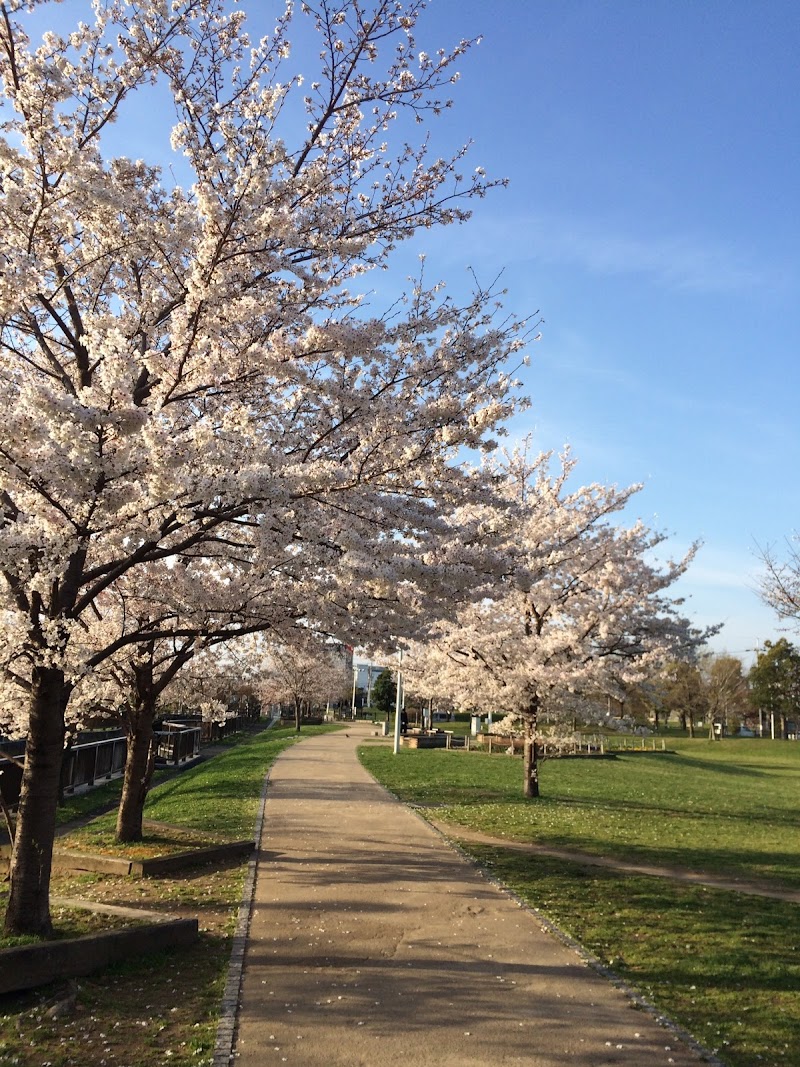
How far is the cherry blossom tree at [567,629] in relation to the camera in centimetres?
1619

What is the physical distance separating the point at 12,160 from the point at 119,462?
8.57ft

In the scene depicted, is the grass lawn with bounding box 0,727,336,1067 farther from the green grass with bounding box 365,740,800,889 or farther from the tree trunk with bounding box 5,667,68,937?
the green grass with bounding box 365,740,800,889

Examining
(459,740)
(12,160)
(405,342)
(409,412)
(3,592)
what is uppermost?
(12,160)

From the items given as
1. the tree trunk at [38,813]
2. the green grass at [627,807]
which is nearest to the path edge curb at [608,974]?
the tree trunk at [38,813]

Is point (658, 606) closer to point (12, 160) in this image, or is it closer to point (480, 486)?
point (480, 486)

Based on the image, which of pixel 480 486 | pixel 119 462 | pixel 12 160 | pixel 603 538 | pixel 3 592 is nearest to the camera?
pixel 119 462

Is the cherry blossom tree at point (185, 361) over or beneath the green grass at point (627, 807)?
over

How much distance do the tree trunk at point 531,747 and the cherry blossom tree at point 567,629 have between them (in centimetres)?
2


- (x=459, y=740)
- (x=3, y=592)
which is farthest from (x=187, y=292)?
(x=459, y=740)

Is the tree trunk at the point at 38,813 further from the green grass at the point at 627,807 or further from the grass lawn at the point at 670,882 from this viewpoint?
the green grass at the point at 627,807

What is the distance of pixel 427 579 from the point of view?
7.25 m

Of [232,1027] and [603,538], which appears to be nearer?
[232,1027]

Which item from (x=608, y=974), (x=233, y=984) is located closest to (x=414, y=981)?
(x=233, y=984)

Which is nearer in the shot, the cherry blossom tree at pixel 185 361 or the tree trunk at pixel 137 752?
the cherry blossom tree at pixel 185 361
